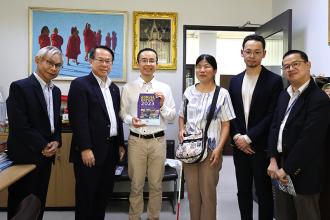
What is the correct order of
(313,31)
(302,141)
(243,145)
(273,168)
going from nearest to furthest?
1. (302,141)
2. (273,168)
3. (243,145)
4. (313,31)

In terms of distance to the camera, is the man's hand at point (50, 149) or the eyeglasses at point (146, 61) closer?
the man's hand at point (50, 149)

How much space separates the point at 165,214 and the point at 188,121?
1.31 metres

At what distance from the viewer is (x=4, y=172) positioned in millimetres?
1720

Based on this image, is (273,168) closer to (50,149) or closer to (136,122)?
(136,122)

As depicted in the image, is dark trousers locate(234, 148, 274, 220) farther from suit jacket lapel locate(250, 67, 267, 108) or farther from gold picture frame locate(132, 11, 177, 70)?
gold picture frame locate(132, 11, 177, 70)

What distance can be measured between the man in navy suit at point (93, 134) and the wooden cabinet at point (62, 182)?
3.07ft

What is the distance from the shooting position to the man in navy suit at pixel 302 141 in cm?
178

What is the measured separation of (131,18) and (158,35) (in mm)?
368

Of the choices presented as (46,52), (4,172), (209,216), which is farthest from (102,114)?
(209,216)

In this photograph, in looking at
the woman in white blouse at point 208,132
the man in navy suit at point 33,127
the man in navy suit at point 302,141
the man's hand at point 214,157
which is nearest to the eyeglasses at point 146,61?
the woman in white blouse at point 208,132

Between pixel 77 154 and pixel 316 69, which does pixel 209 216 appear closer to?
pixel 77 154

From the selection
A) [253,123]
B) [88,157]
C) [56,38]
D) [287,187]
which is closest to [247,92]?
[253,123]

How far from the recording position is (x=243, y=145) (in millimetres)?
2248

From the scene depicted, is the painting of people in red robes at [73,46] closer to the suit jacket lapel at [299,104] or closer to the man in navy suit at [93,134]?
the man in navy suit at [93,134]
